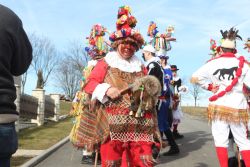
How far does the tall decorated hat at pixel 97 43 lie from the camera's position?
26.0 feet

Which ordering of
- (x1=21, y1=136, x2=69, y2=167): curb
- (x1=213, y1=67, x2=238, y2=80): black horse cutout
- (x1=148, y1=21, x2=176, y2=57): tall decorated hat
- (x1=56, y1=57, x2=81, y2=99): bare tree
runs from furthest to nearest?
(x1=56, y1=57, x2=81, y2=99): bare tree
(x1=148, y1=21, x2=176, y2=57): tall decorated hat
(x1=21, y1=136, x2=69, y2=167): curb
(x1=213, y1=67, x2=238, y2=80): black horse cutout

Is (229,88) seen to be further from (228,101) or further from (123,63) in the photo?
(123,63)

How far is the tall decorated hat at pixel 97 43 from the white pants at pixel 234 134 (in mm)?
2851

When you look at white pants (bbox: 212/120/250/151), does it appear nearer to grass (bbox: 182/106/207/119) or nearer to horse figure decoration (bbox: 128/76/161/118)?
horse figure decoration (bbox: 128/76/161/118)

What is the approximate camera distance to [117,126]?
15.9ft

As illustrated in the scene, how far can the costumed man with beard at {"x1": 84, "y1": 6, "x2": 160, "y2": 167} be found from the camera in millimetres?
4828

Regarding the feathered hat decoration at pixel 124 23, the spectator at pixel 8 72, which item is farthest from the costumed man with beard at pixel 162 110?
the spectator at pixel 8 72

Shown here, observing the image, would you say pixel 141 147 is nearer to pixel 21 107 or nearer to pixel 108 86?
pixel 108 86

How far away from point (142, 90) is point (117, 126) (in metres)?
0.50

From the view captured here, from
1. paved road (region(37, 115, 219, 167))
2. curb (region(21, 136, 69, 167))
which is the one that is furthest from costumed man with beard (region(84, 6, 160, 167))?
paved road (region(37, 115, 219, 167))

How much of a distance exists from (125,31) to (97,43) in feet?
9.66

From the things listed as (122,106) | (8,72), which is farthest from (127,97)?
(8,72)

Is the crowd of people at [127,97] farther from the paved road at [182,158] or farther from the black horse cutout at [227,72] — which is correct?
the paved road at [182,158]

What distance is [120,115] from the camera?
15.9 ft
